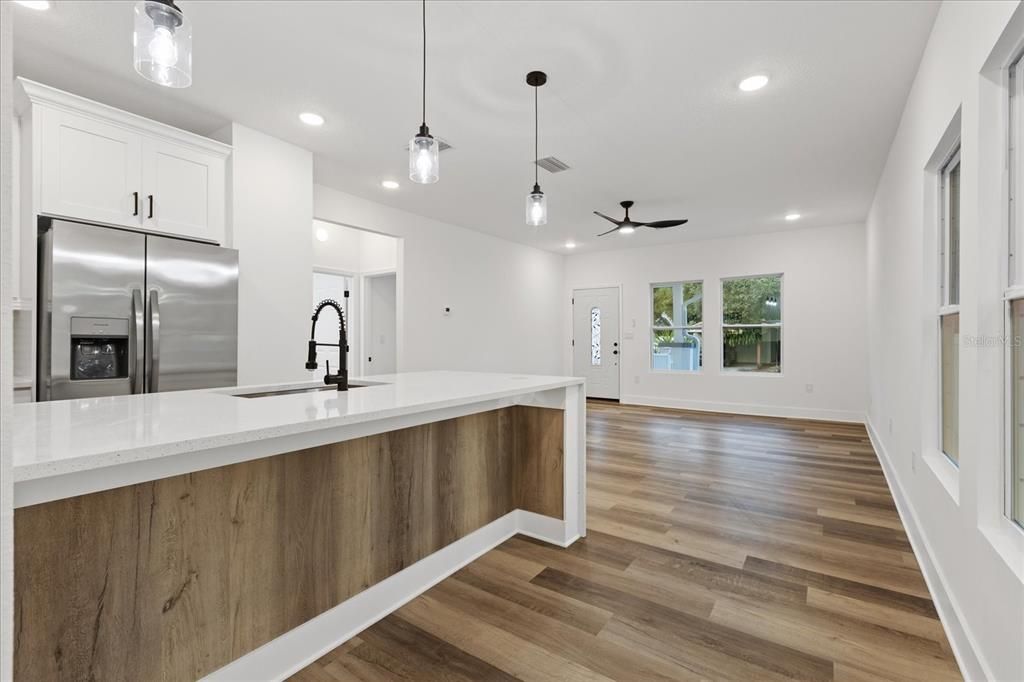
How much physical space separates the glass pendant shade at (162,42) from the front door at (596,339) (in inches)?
282

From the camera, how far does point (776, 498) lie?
3.27m

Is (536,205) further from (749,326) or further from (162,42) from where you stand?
(749,326)

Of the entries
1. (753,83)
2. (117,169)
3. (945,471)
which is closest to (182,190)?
(117,169)

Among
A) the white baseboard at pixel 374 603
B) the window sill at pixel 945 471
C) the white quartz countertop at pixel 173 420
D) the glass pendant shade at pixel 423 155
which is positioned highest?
the glass pendant shade at pixel 423 155

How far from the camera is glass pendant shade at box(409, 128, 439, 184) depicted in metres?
2.20

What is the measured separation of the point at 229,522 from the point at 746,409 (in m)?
6.94

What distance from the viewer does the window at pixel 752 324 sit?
6.86 m

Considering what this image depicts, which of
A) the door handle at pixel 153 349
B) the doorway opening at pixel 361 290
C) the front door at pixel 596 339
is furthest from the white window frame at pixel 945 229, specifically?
the front door at pixel 596 339

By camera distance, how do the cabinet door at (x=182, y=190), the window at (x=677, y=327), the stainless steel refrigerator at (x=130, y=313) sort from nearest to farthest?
the stainless steel refrigerator at (x=130, y=313) → the cabinet door at (x=182, y=190) → the window at (x=677, y=327)

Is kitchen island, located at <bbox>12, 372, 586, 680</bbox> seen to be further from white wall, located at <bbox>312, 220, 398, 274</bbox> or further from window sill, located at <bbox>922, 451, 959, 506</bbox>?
white wall, located at <bbox>312, 220, 398, 274</bbox>

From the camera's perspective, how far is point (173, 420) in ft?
4.23

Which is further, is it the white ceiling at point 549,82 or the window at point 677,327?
the window at point 677,327

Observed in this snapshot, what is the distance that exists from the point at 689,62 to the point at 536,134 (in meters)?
1.21

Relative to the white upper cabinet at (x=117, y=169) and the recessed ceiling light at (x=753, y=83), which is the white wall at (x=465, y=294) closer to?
the white upper cabinet at (x=117, y=169)
